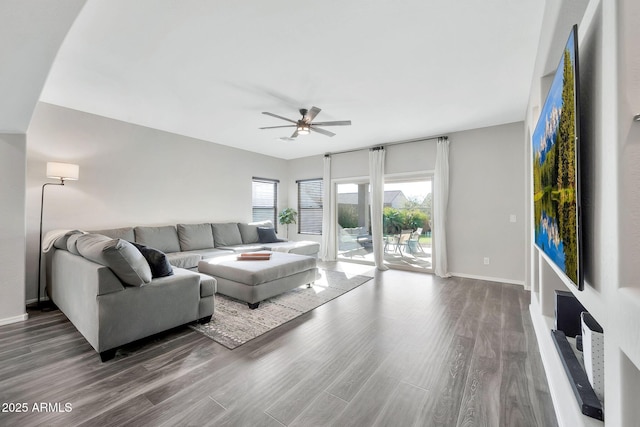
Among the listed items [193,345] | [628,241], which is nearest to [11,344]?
[193,345]

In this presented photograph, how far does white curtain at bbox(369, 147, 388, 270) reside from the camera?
555 cm

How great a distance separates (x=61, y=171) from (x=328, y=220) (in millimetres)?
4745

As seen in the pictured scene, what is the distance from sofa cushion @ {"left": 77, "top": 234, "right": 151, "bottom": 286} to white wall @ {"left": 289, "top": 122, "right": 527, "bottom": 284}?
474 cm

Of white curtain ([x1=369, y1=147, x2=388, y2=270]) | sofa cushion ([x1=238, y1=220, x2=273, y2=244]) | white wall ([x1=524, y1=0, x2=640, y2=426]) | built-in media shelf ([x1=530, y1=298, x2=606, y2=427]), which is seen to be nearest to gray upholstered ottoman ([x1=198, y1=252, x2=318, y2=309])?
sofa cushion ([x1=238, y1=220, x2=273, y2=244])

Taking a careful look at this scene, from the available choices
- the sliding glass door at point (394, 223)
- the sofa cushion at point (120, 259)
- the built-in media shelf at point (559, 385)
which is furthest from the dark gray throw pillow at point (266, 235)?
the built-in media shelf at point (559, 385)

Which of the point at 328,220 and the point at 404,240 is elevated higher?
the point at 328,220

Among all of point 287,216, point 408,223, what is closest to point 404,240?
point 408,223

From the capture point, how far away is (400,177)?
18.0 feet

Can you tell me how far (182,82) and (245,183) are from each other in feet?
10.8

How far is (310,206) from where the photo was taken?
7.02 m

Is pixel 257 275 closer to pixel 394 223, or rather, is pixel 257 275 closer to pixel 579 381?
pixel 579 381

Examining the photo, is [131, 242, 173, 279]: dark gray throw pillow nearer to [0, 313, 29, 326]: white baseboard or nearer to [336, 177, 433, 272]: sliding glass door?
[0, 313, 29, 326]: white baseboard

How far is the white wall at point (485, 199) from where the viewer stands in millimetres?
4289

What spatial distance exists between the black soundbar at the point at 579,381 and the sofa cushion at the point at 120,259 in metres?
2.94
